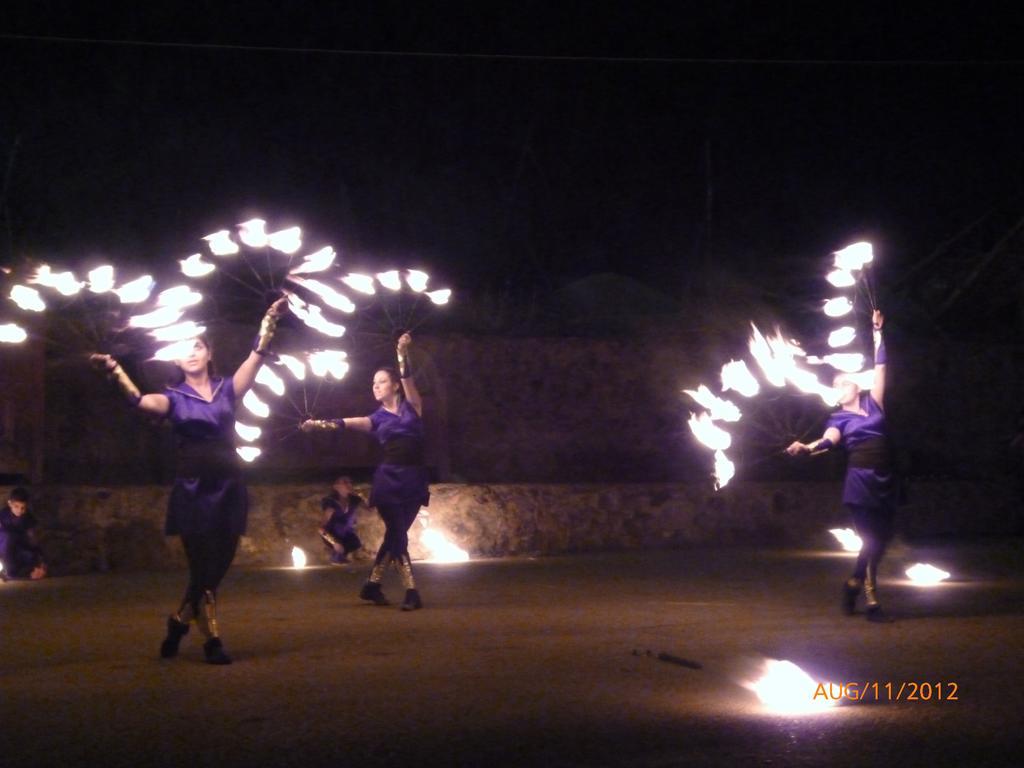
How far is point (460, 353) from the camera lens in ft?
61.1

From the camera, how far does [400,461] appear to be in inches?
465

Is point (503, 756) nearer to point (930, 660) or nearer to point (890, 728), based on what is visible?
point (890, 728)

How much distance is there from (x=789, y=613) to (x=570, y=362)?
859 centimetres

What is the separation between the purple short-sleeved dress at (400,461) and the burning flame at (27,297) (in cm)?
469

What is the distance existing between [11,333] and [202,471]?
25.8 ft

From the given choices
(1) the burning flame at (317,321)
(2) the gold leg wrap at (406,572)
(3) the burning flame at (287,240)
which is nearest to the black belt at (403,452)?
(2) the gold leg wrap at (406,572)

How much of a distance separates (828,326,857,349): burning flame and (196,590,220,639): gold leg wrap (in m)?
12.2

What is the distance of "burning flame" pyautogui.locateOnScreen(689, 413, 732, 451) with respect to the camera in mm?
19672

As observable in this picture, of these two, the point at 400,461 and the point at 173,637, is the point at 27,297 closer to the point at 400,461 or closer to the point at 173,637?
the point at 400,461

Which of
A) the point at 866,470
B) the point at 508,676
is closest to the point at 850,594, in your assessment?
the point at 866,470

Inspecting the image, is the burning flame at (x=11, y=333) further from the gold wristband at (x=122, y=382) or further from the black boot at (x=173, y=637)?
the gold wristband at (x=122, y=382)

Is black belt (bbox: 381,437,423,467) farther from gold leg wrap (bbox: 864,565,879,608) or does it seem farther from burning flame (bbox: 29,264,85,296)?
gold leg wrap (bbox: 864,565,879,608)

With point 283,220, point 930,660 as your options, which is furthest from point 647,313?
point 930,660

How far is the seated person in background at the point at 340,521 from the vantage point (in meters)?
16.4
